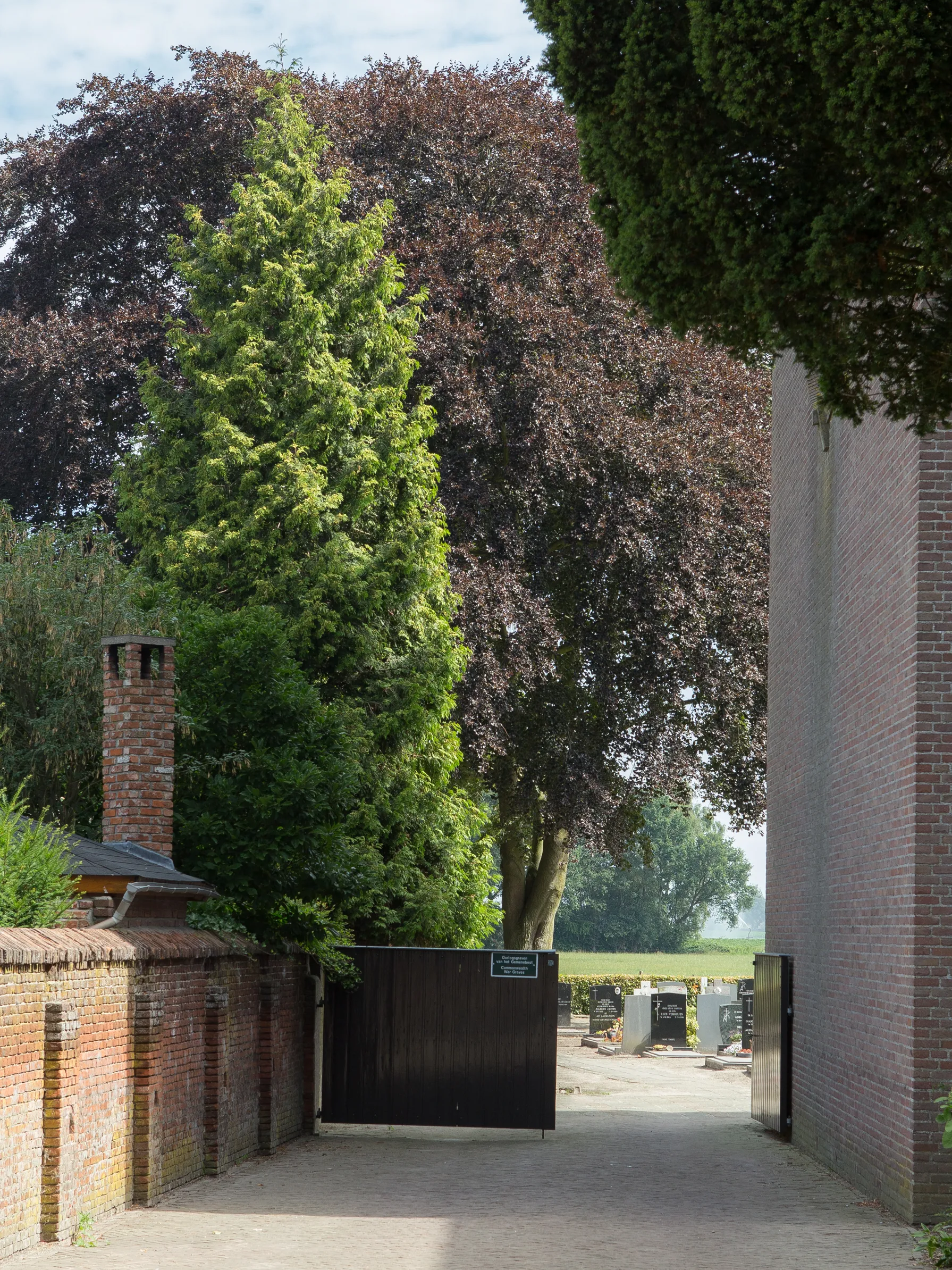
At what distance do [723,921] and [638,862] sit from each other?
128 ft

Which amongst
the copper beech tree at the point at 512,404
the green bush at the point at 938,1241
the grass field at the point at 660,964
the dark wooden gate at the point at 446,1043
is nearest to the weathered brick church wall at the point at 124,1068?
the dark wooden gate at the point at 446,1043

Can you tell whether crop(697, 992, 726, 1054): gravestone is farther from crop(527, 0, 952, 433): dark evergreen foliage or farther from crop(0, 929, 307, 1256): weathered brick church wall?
crop(527, 0, 952, 433): dark evergreen foliage

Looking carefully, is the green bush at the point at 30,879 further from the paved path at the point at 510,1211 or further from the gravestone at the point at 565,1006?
the gravestone at the point at 565,1006

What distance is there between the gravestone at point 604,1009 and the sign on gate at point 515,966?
1969 cm

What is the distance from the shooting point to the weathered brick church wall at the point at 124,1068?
10.2 metres

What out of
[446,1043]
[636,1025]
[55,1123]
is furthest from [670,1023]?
[55,1123]

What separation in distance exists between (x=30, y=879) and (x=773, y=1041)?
11.1 m

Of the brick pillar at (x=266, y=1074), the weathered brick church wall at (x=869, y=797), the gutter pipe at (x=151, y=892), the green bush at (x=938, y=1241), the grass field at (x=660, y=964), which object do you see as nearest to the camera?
the green bush at (x=938, y=1241)

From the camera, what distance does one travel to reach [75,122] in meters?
27.8

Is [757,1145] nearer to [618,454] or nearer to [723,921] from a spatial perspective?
[618,454]

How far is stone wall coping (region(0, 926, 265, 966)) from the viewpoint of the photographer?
10109 millimetres

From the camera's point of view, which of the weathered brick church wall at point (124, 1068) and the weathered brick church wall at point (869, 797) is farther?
the weathered brick church wall at point (869, 797)

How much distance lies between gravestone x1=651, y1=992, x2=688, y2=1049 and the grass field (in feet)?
127

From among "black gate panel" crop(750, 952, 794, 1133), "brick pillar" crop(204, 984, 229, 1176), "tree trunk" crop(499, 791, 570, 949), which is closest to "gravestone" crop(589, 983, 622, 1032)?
"tree trunk" crop(499, 791, 570, 949)
